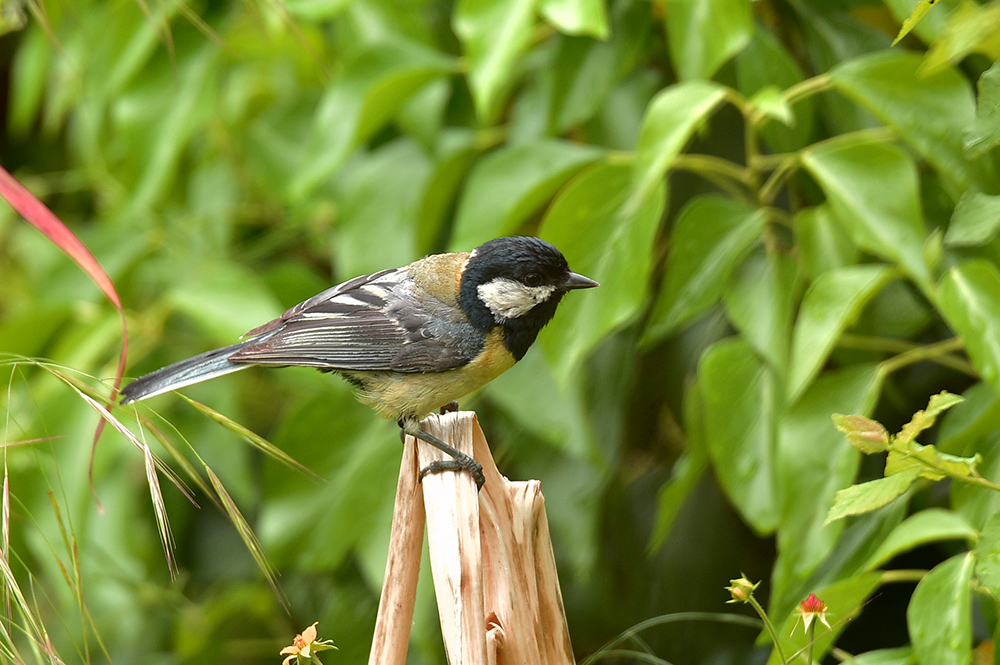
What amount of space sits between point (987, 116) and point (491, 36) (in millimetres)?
995

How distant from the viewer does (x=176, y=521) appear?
103 inches

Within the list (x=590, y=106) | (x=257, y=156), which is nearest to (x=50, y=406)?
(x=257, y=156)

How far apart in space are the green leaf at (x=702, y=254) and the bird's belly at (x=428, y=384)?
0.36 meters

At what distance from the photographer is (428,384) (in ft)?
5.00

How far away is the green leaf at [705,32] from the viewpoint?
5.43ft

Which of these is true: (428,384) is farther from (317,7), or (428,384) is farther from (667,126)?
(317,7)

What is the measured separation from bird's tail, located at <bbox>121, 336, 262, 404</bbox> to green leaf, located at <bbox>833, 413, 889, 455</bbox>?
0.85m

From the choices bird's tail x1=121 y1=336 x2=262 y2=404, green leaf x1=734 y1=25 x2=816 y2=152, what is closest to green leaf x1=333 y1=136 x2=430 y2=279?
bird's tail x1=121 y1=336 x2=262 y2=404

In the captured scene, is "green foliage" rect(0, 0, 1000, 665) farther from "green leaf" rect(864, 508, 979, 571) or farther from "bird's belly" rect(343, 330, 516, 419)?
"bird's belly" rect(343, 330, 516, 419)

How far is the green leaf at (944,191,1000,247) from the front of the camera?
44.7 inches

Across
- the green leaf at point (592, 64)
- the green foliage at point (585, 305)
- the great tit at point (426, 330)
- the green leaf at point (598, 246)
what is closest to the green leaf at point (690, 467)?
the green foliage at point (585, 305)

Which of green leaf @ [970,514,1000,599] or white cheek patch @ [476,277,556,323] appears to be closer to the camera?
green leaf @ [970,514,1000,599]

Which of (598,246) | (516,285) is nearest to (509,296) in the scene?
(516,285)

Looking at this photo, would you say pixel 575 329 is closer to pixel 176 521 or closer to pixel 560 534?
pixel 560 534
